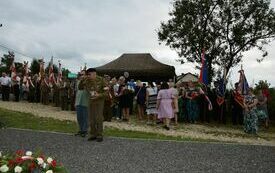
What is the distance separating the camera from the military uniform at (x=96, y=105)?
481 inches

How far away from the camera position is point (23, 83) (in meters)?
27.9

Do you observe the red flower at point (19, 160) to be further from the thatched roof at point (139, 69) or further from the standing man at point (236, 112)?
the thatched roof at point (139, 69)

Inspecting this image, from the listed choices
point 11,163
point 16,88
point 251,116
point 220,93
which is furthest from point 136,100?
point 11,163

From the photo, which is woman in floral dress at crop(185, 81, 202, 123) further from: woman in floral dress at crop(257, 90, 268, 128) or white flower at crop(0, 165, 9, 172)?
white flower at crop(0, 165, 9, 172)

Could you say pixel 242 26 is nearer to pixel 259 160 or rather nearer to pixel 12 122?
pixel 12 122

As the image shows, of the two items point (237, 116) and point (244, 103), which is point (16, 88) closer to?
point (237, 116)

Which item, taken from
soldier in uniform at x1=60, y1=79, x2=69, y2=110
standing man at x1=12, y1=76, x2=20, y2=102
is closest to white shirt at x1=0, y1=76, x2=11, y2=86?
standing man at x1=12, y1=76, x2=20, y2=102

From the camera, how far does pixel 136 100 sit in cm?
2038

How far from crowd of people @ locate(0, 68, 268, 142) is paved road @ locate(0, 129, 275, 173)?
1.10 m

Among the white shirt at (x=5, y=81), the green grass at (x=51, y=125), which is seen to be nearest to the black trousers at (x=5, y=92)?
the white shirt at (x=5, y=81)

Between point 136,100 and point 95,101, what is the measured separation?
8018mm

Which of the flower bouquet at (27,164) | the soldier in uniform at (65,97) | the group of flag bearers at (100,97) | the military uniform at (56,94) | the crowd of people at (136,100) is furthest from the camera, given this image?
the military uniform at (56,94)

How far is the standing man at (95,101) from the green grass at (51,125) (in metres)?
1.42

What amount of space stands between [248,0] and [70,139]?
1876cm
